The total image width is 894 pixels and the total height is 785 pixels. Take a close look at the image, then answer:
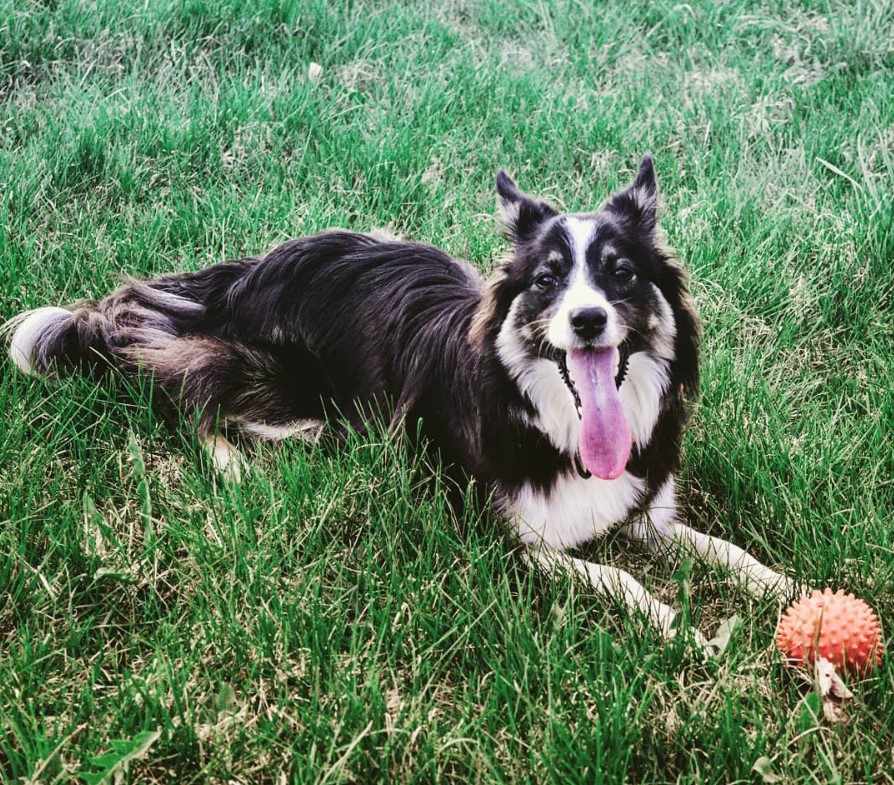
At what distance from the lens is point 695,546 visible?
2.51 meters

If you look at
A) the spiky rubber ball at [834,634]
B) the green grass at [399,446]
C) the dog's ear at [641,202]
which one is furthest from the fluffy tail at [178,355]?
the spiky rubber ball at [834,634]

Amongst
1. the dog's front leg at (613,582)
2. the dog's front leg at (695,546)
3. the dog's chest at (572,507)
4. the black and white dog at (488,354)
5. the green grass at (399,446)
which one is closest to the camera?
the green grass at (399,446)

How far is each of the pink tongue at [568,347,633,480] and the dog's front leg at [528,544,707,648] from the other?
0.84ft

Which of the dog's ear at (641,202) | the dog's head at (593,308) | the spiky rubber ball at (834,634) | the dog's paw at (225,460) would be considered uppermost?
the dog's ear at (641,202)

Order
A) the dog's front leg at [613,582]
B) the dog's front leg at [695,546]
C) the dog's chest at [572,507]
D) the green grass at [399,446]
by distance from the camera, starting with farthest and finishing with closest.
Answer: the dog's chest at [572,507] < the dog's front leg at [695,546] < the dog's front leg at [613,582] < the green grass at [399,446]

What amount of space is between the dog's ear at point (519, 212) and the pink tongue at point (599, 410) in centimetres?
46

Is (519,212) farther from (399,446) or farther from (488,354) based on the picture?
(399,446)

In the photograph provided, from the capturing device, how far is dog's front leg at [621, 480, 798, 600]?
7.65ft

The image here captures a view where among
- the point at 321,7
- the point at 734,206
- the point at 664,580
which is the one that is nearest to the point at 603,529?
the point at 664,580

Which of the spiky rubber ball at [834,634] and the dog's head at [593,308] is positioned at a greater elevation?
the dog's head at [593,308]

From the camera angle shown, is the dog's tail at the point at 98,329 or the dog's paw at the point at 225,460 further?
the dog's tail at the point at 98,329

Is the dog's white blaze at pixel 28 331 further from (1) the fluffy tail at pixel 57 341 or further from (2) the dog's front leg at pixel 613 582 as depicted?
→ (2) the dog's front leg at pixel 613 582

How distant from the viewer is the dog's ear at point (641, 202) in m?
2.70

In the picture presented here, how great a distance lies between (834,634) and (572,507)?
801 mm
